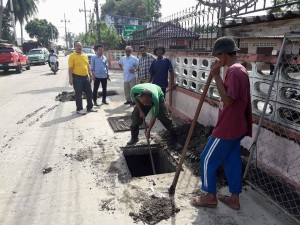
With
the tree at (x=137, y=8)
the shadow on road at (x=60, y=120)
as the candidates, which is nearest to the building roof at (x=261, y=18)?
the shadow on road at (x=60, y=120)

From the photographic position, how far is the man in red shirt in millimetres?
2645

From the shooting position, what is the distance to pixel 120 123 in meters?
6.59

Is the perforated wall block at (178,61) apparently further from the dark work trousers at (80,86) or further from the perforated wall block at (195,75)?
the dark work trousers at (80,86)

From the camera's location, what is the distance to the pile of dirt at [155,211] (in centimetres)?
297

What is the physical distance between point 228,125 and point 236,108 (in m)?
0.19

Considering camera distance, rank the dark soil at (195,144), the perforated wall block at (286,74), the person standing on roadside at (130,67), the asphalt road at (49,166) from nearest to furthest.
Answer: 1. the asphalt road at (49,166)
2. the perforated wall block at (286,74)
3. the dark soil at (195,144)
4. the person standing on roadside at (130,67)

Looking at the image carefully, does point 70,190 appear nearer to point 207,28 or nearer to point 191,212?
point 191,212

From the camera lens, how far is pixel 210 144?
2945mm

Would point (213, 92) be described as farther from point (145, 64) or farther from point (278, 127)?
point (145, 64)

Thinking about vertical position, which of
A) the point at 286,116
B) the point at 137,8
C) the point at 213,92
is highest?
the point at 137,8

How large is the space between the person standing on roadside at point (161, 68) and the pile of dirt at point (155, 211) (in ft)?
12.6

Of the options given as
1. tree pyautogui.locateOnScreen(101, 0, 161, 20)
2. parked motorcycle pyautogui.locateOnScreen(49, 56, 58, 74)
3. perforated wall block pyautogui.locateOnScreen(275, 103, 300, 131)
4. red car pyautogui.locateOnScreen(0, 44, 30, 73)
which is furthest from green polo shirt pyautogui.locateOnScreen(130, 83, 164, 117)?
tree pyautogui.locateOnScreen(101, 0, 161, 20)

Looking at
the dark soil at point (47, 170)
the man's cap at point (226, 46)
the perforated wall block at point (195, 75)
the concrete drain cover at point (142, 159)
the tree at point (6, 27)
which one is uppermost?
the tree at point (6, 27)

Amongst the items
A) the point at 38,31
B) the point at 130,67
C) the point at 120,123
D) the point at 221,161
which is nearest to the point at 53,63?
the point at 130,67
